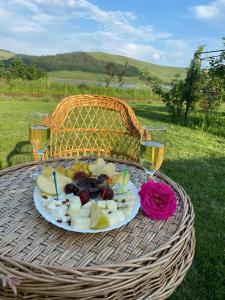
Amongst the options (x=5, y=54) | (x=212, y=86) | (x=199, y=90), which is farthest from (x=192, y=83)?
(x=5, y=54)

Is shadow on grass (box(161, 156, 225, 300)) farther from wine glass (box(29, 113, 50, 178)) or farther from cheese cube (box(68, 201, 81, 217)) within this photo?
wine glass (box(29, 113, 50, 178))

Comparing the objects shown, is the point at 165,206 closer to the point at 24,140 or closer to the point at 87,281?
the point at 87,281

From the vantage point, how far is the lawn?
190 cm

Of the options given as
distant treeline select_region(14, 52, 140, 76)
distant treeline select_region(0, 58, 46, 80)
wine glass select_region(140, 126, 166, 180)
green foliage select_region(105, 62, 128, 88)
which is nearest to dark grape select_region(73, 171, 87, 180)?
wine glass select_region(140, 126, 166, 180)

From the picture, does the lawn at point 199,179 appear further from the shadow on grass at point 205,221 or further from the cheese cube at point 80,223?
the cheese cube at point 80,223

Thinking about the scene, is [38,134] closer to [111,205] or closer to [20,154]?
[111,205]

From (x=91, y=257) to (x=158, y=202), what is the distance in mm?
357

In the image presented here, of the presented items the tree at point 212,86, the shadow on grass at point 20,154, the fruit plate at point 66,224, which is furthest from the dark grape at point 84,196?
the tree at point 212,86

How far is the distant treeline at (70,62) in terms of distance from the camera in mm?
40281

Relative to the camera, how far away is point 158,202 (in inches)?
46.6

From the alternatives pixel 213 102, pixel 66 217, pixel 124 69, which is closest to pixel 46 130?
pixel 66 217

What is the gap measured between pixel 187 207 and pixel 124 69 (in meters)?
21.3

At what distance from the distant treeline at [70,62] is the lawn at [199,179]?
112 ft

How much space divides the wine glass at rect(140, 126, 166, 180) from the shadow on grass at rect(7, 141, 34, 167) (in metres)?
2.75
